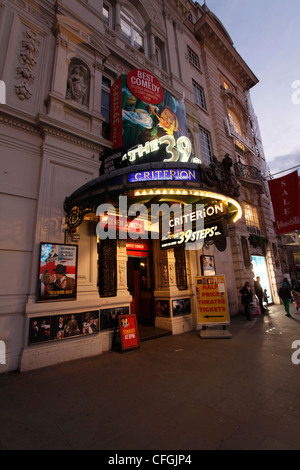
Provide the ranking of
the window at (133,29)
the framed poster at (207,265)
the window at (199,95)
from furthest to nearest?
the window at (199,95) < the window at (133,29) < the framed poster at (207,265)

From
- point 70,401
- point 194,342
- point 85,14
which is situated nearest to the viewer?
point 70,401

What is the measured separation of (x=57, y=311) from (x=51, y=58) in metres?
8.26

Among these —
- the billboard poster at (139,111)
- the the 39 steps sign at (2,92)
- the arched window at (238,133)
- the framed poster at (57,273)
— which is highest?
the arched window at (238,133)

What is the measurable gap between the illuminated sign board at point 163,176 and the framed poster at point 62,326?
3.84 meters

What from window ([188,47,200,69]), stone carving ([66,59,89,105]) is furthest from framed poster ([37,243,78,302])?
window ([188,47,200,69])

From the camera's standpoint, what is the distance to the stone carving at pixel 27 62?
621 cm

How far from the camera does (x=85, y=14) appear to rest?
8.47 m

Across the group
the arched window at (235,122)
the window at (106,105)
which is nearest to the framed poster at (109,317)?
the window at (106,105)

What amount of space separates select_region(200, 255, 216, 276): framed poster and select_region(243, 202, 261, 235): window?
20.2 feet

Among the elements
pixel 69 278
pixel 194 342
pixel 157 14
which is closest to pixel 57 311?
pixel 69 278

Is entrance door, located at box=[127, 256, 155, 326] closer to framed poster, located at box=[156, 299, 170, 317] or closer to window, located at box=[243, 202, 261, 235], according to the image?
framed poster, located at box=[156, 299, 170, 317]

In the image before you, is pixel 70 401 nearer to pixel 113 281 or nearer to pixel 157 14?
pixel 113 281

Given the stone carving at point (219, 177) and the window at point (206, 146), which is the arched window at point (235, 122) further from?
the stone carving at point (219, 177)

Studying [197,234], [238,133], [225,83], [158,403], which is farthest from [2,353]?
[225,83]
